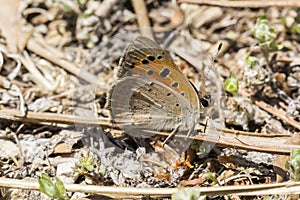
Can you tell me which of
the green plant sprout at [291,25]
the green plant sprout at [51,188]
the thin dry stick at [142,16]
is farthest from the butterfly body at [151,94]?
the green plant sprout at [291,25]

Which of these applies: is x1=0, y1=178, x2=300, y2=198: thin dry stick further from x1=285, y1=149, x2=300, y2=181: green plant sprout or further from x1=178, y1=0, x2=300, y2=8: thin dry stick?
x1=178, y1=0, x2=300, y2=8: thin dry stick

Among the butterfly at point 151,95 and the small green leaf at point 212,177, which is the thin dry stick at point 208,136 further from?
the small green leaf at point 212,177

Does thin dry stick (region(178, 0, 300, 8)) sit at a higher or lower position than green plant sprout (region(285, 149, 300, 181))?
higher

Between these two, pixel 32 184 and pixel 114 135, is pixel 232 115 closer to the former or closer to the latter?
pixel 114 135

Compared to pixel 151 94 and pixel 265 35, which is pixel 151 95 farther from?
pixel 265 35

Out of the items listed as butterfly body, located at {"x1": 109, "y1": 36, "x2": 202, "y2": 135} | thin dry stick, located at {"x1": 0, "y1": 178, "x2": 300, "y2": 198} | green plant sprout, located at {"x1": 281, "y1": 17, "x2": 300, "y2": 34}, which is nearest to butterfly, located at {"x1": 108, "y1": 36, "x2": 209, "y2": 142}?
butterfly body, located at {"x1": 109, "y1": 36, "x2": 202, "y2": 135}
